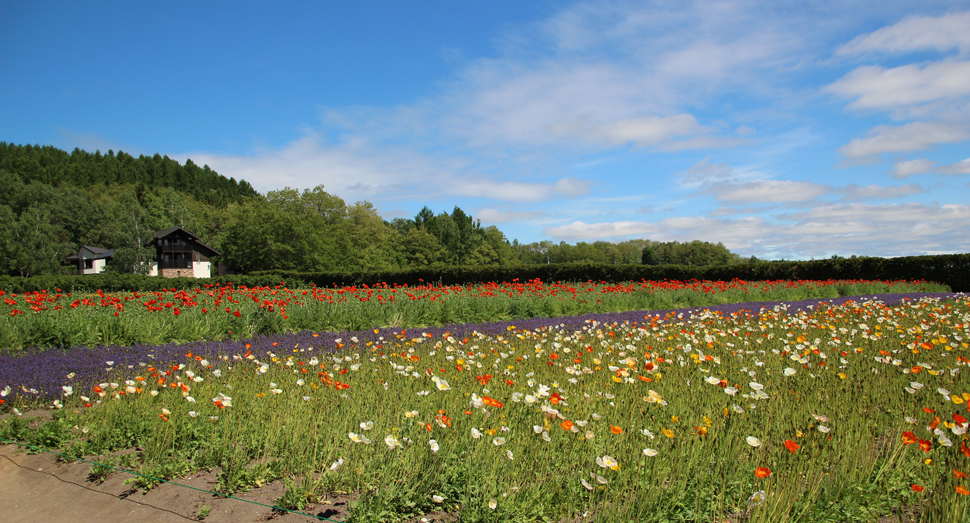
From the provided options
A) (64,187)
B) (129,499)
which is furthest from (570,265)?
(64,187)

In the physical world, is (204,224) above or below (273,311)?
above

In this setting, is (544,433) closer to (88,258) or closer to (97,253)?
(88,258)

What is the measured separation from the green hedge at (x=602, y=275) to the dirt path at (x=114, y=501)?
16923 mm

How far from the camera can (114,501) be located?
2764 millimetres

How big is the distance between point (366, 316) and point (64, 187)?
79.5 m

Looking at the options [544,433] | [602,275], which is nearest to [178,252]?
[602,275]

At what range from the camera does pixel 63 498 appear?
9.38ft

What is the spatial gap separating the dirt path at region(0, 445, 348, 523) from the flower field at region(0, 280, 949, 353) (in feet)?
13.5

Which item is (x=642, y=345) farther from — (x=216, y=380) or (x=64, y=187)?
(x=64, y=187)

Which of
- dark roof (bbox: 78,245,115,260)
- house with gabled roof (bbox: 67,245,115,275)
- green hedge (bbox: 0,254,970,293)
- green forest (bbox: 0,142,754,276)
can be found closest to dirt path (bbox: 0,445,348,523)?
green hedge (bbox: 0,254,970,293)

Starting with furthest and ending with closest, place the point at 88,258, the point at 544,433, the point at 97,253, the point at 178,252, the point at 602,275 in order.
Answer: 1. the point at 97,253
2. the point at 88,258
3. the point at 178,252
4. the point at 602,275
5. the point at 544,433

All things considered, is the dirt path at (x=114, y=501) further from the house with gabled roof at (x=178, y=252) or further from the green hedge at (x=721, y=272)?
the house with gabled roof at (x=178, y=252)

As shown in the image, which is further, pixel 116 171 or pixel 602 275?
pixel 116 171

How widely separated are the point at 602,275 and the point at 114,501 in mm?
19824
